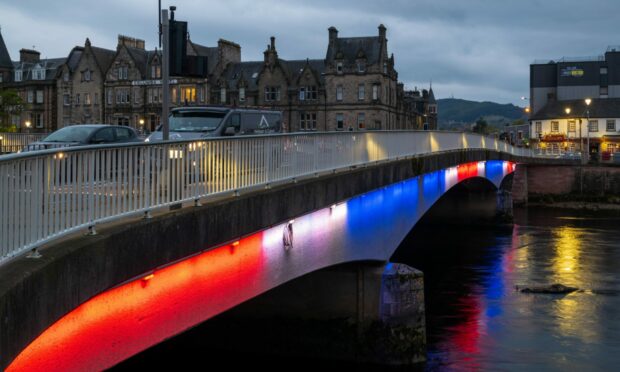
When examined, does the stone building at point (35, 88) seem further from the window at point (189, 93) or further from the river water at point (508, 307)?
the river water at point (508, 307)

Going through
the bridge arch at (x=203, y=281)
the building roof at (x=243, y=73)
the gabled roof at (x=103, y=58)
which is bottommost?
the bridge arch at (x=203, y=281)

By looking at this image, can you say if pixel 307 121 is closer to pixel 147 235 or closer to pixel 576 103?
pixel 576 103

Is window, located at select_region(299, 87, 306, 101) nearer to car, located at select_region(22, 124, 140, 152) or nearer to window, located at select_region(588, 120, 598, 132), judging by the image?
window, located at select_region(588, 120, 598, 132)

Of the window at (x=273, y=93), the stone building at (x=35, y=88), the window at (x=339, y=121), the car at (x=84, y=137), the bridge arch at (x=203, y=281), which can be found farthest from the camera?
the stone building at (x=35, y=88)

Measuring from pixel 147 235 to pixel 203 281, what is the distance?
6.32 ft

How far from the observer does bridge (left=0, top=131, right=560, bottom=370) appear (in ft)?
22.9

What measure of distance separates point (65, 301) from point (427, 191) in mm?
22599

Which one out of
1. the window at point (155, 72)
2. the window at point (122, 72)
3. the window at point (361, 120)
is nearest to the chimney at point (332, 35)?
the window at point (361, 120)

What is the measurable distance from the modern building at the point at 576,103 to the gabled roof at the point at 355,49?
30.1 metres

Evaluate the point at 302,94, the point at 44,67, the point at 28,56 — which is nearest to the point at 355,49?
the point at 302,94

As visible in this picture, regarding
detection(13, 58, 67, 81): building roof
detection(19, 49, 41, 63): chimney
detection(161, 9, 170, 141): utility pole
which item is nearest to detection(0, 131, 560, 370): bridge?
detection(161, 9, 170, 141): utility pole

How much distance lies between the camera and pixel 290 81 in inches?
3593

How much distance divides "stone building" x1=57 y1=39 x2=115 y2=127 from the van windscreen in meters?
75.6

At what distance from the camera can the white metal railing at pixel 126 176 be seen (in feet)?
23.4
